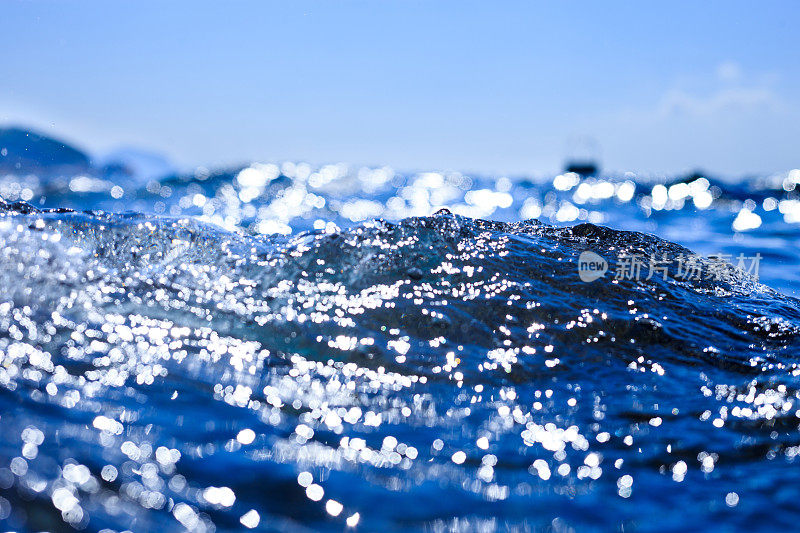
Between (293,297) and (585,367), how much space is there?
1433 mm

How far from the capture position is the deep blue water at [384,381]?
177 centimetres

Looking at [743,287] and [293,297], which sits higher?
[743,287]

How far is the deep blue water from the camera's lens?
1770 mm

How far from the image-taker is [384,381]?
2568 mm

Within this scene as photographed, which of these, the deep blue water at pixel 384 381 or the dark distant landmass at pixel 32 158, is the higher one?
the dark distant landmass at pixel 32 158

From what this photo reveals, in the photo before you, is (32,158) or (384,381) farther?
(32,158)

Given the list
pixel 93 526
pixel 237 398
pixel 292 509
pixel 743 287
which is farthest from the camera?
pixel 743 287

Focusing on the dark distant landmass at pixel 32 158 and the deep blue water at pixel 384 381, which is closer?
the deep blue water at pixel 384 381

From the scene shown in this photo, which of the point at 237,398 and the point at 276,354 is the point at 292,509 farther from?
the point at 276,354

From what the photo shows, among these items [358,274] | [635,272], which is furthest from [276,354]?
[635,272]

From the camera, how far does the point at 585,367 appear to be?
2.75 metres

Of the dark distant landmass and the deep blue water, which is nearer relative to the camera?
the deep blue water

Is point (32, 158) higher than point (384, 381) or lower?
higher

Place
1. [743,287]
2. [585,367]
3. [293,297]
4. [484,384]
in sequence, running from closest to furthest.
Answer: [484,384] < [585,367] < [293,297] < [743,287]
